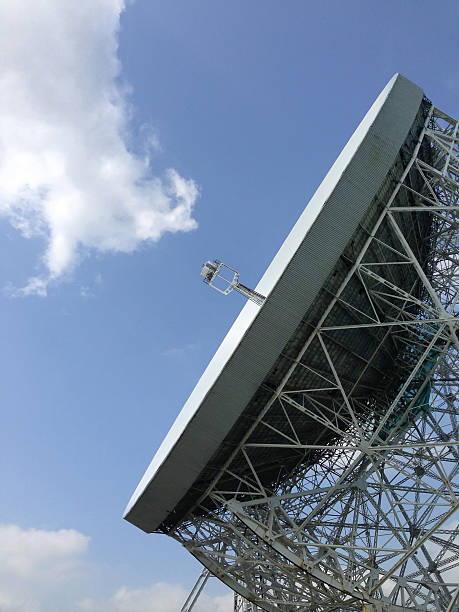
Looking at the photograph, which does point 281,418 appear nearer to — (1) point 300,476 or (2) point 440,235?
(1) point 300,476

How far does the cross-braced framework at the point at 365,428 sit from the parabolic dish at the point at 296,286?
131 cm

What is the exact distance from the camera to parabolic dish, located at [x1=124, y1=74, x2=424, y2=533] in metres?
15.9

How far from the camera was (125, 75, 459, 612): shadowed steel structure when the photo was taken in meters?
16.3

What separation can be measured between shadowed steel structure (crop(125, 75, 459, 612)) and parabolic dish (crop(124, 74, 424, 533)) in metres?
0.04

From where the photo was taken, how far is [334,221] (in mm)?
16016

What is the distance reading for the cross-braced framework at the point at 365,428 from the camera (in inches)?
703

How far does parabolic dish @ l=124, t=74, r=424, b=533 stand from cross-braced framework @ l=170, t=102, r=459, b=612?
1.31 m

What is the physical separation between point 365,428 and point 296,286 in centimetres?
824

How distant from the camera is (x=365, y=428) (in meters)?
21.4

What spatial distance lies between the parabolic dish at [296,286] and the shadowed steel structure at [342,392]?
1.7 inches

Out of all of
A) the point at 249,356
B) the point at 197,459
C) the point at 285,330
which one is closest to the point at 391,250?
the point at 285,330

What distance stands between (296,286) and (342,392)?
13.1ft

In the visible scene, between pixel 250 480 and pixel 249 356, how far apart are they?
7.60 meters

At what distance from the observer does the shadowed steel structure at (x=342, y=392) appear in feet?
53.5
